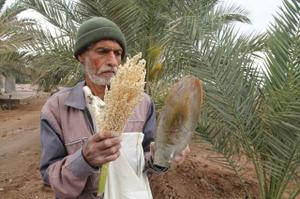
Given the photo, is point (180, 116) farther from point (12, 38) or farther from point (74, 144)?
point (12, 38)

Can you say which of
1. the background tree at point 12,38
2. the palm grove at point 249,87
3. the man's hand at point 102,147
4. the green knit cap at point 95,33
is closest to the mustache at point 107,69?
the green knit cap at point 95,33

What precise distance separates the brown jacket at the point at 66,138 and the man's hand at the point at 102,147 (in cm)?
19

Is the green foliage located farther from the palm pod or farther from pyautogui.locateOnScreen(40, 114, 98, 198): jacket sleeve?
pyautogui.locateOnScreen(40, 114, 98, 198): jacket sleeve

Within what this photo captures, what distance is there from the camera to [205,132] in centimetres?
409

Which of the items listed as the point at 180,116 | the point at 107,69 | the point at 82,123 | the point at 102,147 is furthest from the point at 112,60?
the point at 102,147

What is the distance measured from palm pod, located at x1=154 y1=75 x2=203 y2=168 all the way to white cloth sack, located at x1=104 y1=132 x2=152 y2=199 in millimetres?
241

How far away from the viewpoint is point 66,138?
1832 millimetres

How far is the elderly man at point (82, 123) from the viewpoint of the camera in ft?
5.53

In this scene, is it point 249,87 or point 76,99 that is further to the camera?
point 249,87

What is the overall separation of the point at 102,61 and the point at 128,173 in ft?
1.62

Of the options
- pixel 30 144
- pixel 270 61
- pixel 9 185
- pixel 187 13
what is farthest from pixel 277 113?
pixel 30 144

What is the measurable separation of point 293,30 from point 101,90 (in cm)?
205

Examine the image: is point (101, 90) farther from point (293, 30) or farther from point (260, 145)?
point (260, 145)

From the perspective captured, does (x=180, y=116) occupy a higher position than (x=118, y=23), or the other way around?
(x=118, y=23)
